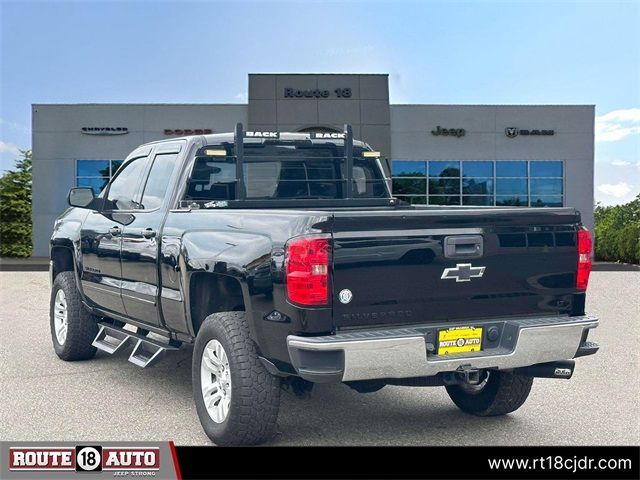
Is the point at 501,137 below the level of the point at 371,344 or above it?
above

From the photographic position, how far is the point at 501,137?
36.8 metres

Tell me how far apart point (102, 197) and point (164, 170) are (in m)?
1.18

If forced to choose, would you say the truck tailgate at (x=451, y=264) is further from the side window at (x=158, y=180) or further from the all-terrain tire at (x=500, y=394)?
the side window at (x=158, y=180)

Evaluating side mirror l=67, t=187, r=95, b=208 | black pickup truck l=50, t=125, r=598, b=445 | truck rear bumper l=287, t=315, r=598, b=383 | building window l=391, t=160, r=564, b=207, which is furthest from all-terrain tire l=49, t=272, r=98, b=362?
building window l=391, t=160, r=564, b=207

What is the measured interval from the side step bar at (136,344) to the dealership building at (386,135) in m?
28.8

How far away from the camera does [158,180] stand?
680 centimetres

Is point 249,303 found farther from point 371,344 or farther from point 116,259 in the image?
point 116,259

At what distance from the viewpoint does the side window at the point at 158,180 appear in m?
6.62

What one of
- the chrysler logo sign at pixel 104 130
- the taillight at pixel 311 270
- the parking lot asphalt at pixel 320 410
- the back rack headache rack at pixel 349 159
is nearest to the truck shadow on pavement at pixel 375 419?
the parking lot asphalt at pixel 320 410

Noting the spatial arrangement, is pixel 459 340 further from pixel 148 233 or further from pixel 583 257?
pixel 148 233

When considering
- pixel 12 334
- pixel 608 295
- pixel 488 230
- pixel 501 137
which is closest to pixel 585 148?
pixel 501 137

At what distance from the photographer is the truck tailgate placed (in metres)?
4.64

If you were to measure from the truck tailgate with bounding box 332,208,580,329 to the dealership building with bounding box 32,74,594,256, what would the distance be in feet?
101

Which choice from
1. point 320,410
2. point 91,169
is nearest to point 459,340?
point 320,410
